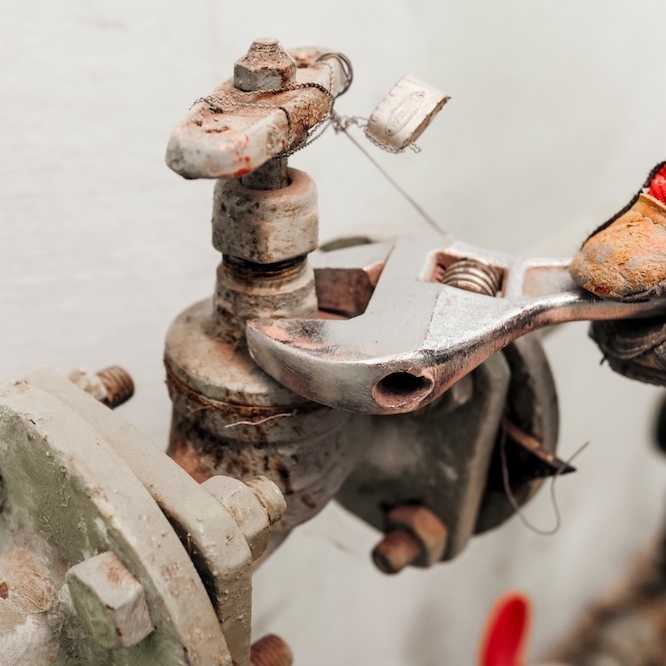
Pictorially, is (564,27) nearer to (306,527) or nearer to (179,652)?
(306,527)

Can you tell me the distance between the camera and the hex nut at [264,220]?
0.42 metres

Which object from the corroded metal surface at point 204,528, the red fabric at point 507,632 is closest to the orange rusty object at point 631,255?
the corroded metal surface at point 204,528

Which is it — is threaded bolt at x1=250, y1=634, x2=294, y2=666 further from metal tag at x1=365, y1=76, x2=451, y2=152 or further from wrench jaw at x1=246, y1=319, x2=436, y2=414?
metal tag at x1=365, y1=76, x2=451, y2=152

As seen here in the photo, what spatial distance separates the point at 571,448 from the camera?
1.38 meters

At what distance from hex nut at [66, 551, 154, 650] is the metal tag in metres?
0.25

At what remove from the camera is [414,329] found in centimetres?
41

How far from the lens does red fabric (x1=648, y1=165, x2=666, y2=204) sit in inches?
17.6

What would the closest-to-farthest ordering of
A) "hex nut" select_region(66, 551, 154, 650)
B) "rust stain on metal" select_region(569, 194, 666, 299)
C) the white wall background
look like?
"hex nut" select_region(66, 551, 154, 650)
"rust stain on metal" select_region(569, 194, 666, 299)
the white wall background

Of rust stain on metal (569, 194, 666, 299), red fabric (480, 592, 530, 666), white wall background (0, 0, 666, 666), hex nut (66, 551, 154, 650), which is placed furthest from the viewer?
red fabric (480, 592, 530, 666)

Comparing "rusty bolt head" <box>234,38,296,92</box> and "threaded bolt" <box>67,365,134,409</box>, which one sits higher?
"rusty bolt head" <box>234,38,296,92</box>

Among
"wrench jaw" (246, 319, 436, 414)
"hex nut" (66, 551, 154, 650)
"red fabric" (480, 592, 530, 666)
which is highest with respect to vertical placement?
"wrench jaw" (246, 319, 436, 414)

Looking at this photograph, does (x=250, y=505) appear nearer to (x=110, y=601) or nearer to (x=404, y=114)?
(x=110, y=601)

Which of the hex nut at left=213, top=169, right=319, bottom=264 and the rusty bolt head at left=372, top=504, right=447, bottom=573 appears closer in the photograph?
the hex nut at left=213, top=169, right=319, bottom=264

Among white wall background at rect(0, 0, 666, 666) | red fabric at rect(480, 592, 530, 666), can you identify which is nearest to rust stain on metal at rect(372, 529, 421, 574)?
white wall background at rect(0, 0, 666, 666)
